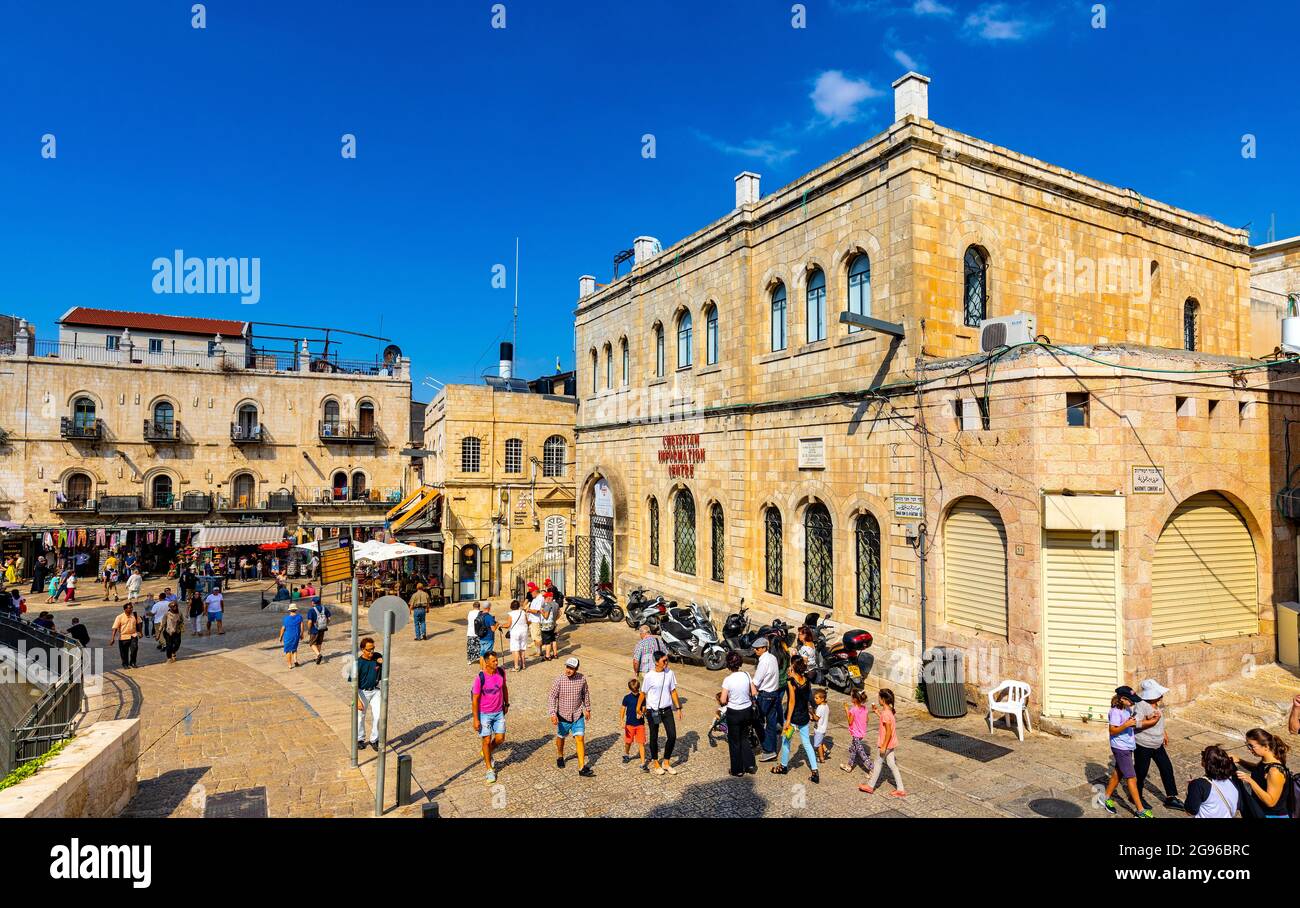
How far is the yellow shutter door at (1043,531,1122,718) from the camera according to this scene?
12.0m

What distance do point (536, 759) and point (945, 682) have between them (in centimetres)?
725

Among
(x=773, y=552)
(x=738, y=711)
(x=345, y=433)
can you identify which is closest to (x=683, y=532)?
(x=773, y=552)

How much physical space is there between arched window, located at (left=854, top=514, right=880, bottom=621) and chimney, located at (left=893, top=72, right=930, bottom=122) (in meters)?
8.33

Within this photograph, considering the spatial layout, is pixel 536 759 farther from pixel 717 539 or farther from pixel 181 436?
pixel 181 436

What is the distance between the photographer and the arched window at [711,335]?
69.6 ft

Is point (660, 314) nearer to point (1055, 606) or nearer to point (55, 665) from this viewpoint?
point (1055, 606)

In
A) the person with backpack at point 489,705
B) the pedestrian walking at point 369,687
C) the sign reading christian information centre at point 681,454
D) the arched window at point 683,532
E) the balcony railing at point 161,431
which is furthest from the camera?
the balcony railing at point 161,431

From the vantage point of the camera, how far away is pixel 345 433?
1624 inches

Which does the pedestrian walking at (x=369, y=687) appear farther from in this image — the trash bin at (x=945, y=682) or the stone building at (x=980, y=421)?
the stone building at (x=980, y=421)

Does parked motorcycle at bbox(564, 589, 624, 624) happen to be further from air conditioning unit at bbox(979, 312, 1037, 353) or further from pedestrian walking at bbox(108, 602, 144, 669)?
air conditioning unit at bbox(979, 312, 1037, 353)

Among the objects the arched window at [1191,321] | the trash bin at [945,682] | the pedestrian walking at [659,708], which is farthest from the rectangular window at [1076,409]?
the arched window at [1191,321]

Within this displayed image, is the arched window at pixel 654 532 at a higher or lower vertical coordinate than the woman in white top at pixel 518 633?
higher

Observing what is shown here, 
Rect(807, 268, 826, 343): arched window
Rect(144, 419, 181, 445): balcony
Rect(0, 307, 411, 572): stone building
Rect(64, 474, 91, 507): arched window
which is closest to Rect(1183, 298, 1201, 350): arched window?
Rect(807, 268, 826, 343): arched window

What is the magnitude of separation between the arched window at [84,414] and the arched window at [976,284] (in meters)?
39.9
